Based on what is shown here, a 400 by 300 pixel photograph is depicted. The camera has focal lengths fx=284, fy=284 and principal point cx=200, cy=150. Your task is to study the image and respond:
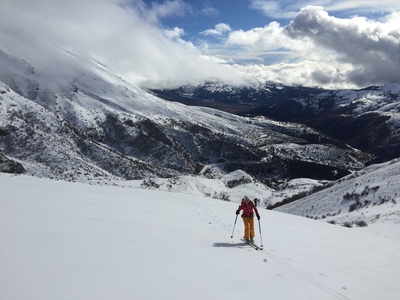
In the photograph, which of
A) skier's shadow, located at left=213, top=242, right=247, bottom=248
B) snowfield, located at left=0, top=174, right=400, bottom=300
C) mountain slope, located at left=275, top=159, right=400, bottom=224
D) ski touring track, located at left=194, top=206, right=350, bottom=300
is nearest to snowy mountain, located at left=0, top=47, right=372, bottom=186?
ski touring track, located at left=194, top=206, right=350, bottom=300

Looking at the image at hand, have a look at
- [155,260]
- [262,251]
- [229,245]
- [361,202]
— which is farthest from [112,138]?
[155,260]

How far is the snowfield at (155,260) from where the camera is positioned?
5.21 metres

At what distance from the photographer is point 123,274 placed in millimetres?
5871

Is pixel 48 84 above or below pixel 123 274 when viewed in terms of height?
above

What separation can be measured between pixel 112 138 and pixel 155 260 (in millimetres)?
89326

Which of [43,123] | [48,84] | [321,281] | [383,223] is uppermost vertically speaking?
[48,84]

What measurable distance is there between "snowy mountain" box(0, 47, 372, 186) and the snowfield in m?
35.6

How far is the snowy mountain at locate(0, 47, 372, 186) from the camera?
189 ft

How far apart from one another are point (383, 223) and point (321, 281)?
642 inches

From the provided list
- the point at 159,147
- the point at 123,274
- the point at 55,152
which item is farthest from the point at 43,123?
the point at 123,274

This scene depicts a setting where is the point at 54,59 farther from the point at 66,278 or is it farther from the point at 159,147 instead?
the point at 66,278

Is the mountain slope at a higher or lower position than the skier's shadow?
higher

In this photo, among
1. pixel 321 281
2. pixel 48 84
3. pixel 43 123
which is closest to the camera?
pixel 321 281

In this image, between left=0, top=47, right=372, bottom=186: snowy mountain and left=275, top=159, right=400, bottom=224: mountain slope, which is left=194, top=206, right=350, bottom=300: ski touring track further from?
left=0, top=47, right=372, bottom=186: snowy mountain
